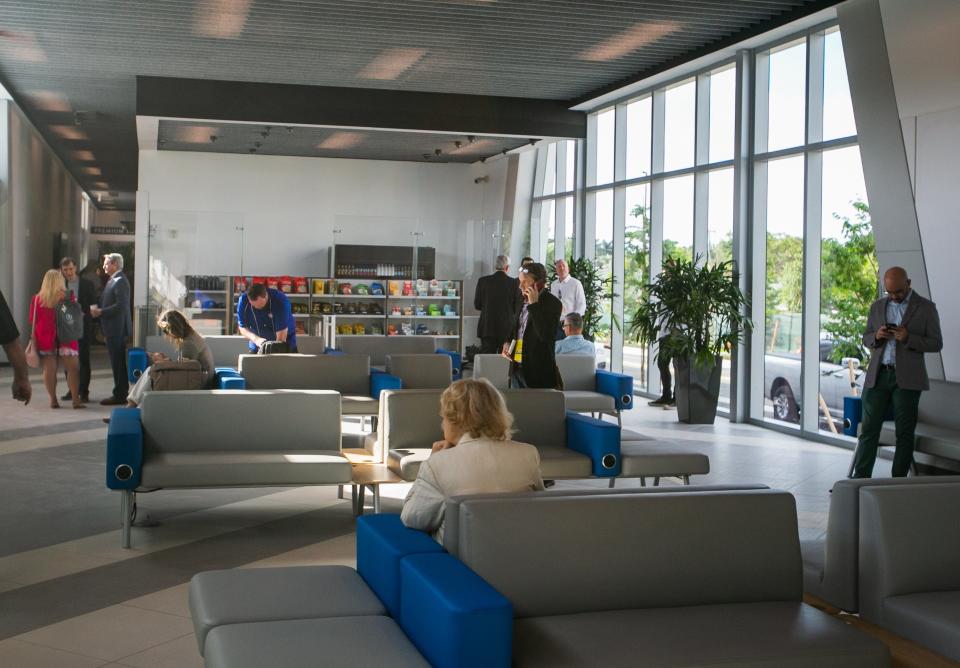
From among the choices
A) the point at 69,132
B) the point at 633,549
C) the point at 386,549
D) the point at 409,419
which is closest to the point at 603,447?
the point at 409,419

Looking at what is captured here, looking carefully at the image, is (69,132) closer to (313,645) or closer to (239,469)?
(239,469)

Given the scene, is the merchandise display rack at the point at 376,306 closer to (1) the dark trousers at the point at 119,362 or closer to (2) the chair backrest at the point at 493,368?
(1) the dark trousers at the point at 119,362

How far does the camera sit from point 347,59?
12.2m

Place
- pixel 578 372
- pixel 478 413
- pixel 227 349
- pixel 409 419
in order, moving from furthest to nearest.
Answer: pixel 227 349, pixel 578 372, pixel 409 419, pixel 478 413

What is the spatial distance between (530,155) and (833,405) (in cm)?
916

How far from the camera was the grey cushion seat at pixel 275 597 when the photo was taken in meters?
3.10

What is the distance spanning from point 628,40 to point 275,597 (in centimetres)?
930

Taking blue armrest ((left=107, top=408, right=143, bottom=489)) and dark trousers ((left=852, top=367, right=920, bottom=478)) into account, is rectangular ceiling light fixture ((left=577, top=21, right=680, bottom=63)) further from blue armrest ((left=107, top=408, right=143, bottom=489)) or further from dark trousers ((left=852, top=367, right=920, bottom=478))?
blue armrest ((left=107, top=408, right=143, bottom=489))

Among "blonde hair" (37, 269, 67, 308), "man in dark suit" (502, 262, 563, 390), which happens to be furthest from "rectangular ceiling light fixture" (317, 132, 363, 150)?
"man in dark suit" (502, 262, 563, 390)

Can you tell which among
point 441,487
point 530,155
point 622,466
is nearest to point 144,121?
point 530,155

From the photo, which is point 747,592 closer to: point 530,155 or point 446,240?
point 446,240

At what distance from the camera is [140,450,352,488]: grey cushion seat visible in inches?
220

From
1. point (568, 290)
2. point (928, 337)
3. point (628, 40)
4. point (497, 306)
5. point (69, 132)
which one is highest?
point (69, 132)

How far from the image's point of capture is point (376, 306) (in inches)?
603
